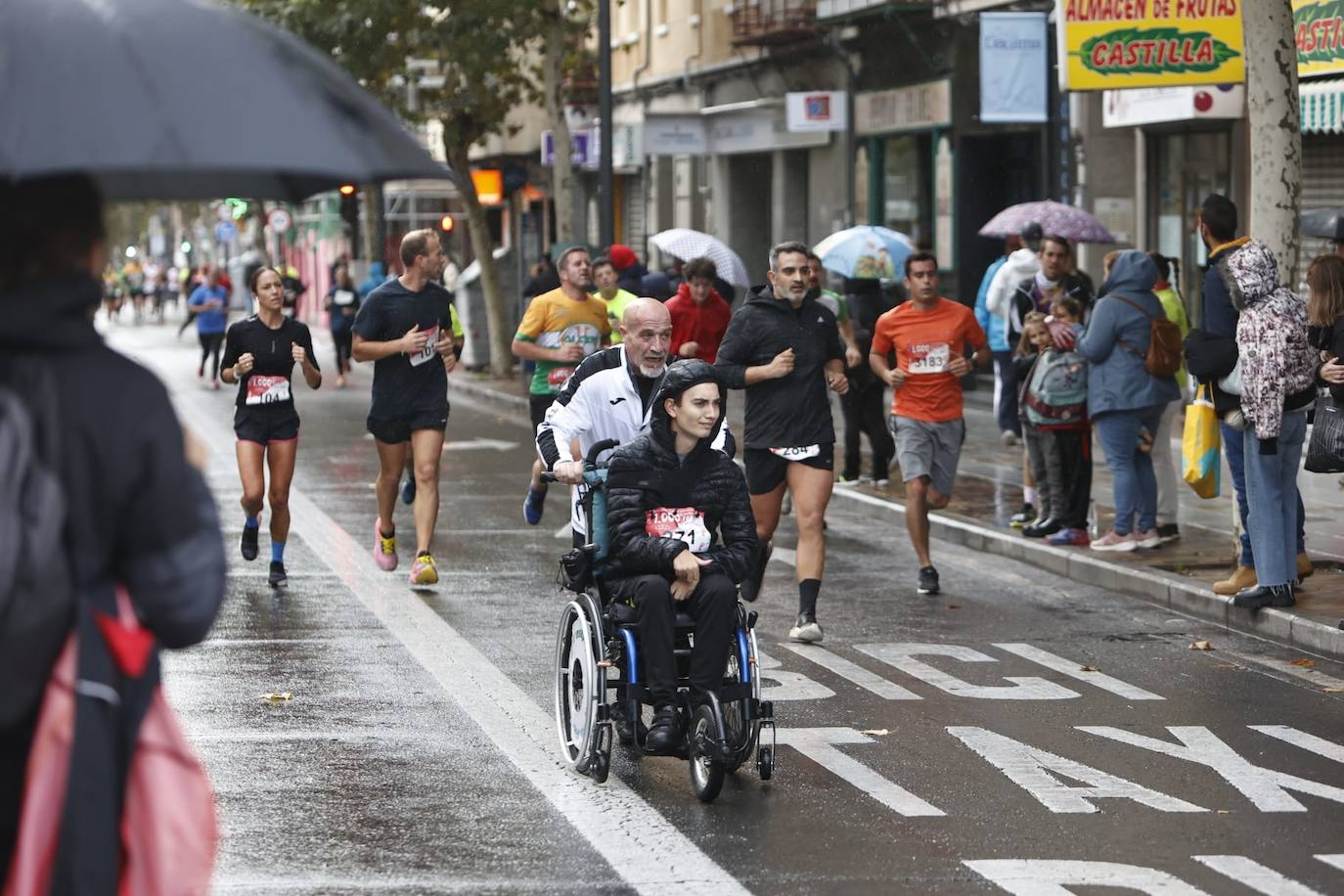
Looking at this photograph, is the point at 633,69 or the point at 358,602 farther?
the point at 633,69

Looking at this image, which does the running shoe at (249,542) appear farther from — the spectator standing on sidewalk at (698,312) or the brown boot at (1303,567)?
the brown boot at (1303,567)

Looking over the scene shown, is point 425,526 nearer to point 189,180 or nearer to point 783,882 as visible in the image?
point 783,882

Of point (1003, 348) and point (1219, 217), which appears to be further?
point (1003, 348)

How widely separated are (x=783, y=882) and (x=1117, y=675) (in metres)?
3.97

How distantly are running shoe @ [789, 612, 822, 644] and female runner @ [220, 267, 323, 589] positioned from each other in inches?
129

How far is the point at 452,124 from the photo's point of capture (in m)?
35.5

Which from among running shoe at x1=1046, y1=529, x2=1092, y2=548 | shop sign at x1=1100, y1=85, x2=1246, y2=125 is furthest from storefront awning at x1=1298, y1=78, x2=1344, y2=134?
running shoe at x1=1046, y1=529, x2=1092, y2=548

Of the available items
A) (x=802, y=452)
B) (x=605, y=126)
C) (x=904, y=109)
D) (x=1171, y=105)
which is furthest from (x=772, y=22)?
(x=802, y=452)

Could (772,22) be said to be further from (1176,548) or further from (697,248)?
(1176,548)

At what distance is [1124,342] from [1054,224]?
578 cm

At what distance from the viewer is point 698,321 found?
15.2 m

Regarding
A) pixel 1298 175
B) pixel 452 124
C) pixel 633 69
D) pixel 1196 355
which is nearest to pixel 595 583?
pixel 1196 355

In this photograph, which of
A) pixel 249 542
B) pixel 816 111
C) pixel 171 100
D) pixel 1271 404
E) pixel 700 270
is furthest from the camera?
pixel 816 111

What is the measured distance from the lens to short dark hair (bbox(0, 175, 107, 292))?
347 centimetres
